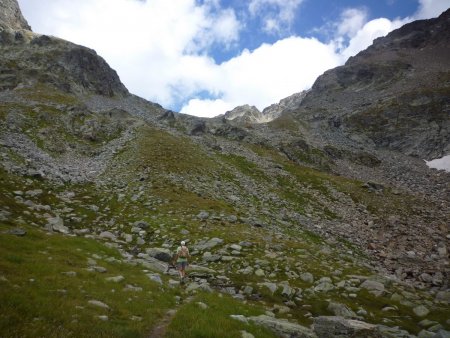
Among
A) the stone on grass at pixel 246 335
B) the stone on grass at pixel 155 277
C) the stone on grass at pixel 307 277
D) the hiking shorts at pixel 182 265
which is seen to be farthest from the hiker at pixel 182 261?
the stone on grass at pixel 246 335

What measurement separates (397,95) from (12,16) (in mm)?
171250

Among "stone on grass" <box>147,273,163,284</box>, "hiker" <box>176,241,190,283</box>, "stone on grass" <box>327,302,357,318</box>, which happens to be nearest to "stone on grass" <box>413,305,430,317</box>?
"stone on grass" <box>327,302,357,318</box>

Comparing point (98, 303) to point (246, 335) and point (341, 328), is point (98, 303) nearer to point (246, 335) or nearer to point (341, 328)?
point (246, 335)

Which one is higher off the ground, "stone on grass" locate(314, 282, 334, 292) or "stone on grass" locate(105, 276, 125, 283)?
"stone on grass" locate(314, 282, 334, 292)

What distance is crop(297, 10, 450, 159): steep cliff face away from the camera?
298 ft

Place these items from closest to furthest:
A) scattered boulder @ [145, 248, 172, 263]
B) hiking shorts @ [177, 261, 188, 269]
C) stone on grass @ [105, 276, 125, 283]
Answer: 1. stone on grass @ [105, 276, 125, 283]
2. hiking shorts @ [177, 261, 188, 269]
3. scattered boulder @ [145, 248, 172, 263]

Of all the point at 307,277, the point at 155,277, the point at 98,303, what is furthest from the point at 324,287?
the point at 98,303

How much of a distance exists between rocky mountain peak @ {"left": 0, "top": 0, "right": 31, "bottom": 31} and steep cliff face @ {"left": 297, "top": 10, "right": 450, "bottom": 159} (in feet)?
447

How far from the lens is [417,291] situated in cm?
2014

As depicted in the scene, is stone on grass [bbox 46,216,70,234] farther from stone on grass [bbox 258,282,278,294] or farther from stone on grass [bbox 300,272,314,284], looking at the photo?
stone on grass [bbox 300,272,314,284]

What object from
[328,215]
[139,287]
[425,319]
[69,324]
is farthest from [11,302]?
[328,215]

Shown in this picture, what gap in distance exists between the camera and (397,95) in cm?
11319

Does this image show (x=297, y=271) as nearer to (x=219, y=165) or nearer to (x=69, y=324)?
(x=69, y=324)

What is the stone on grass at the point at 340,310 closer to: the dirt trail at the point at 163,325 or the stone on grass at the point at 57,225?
the dirt trail at the point at 163,325
